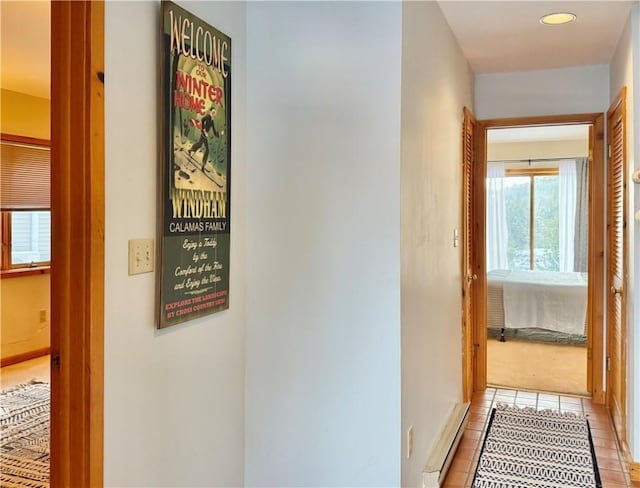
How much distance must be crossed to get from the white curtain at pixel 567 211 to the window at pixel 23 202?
6.71m

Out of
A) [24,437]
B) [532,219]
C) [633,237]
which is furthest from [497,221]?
[24,437]

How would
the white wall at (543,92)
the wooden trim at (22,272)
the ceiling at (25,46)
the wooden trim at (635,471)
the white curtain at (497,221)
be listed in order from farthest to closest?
the white curtain at (497,221)
the wooden trim at (22,272)
the white wall at (543,92)
the ceiling at (25,46)
the wooden trim at (635,471)

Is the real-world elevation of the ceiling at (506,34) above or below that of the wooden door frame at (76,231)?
above

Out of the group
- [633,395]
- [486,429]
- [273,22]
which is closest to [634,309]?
[633,395]

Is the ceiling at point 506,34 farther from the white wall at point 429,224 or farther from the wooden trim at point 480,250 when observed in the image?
the wooden trim at point 480,250

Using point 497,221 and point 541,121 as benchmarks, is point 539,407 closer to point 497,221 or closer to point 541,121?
point 541,121

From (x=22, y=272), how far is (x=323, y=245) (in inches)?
162

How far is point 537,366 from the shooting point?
16.6 feet

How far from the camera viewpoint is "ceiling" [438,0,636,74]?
9.48 ft

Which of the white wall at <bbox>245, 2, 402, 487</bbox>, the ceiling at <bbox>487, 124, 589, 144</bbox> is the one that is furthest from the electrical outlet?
the ceiling at <bbox>487, 124, 589, 144</bbox>

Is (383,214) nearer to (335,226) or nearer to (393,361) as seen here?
(335,226)

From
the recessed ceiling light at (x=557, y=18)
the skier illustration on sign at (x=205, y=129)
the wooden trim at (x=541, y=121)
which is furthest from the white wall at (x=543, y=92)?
the skier illustration on sign at (x=205, y=129)

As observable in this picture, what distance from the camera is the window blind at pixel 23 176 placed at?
5.17 meters

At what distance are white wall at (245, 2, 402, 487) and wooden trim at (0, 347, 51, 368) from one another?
11.9ft
